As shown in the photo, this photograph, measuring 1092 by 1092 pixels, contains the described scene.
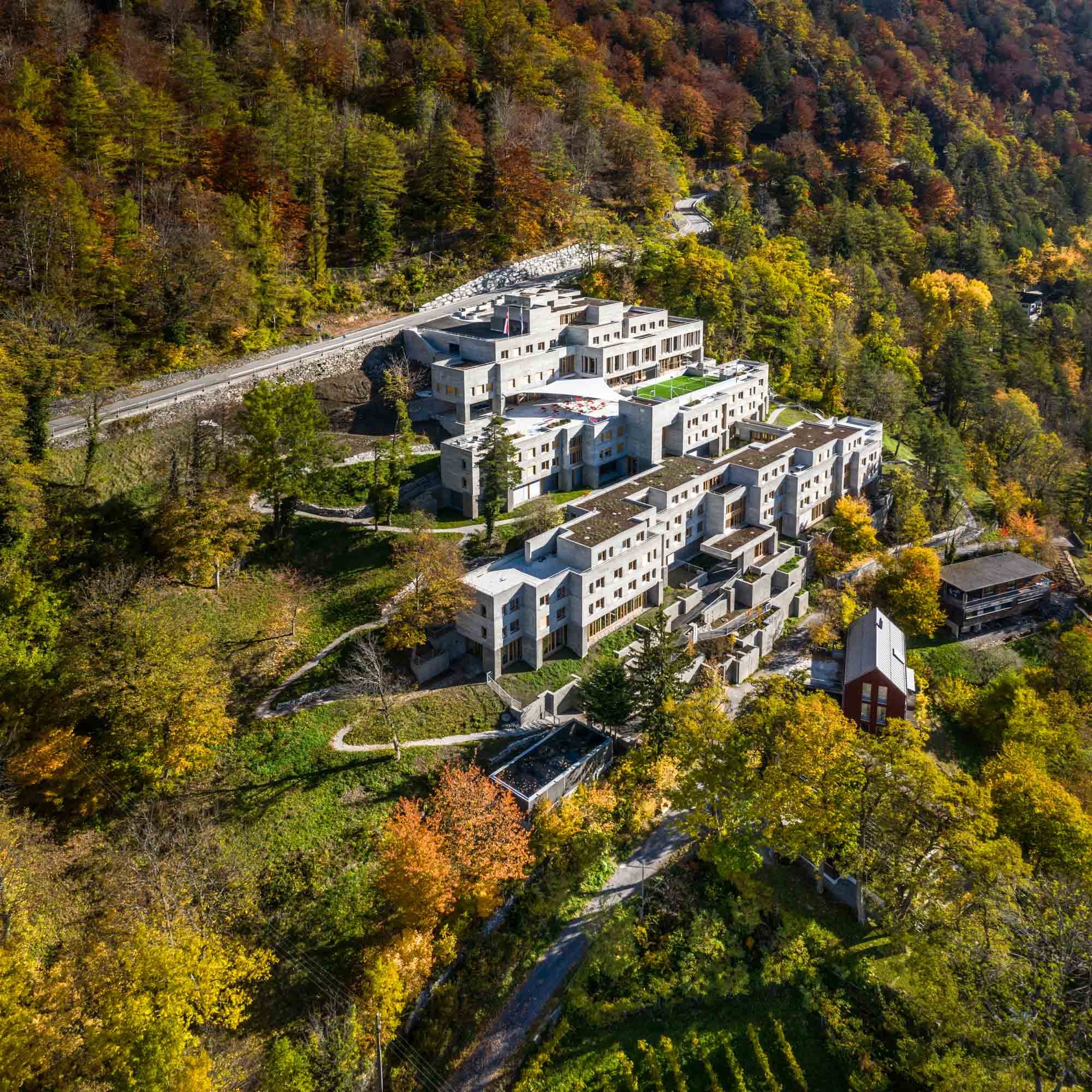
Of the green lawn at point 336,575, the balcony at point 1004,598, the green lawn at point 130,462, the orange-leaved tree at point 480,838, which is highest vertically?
the green lawn at point 130,462

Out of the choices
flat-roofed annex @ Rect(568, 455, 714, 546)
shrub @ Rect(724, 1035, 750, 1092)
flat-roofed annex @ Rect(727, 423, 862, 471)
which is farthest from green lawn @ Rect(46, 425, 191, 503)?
shrub @ Rect(724, 1035, 750, 1092)

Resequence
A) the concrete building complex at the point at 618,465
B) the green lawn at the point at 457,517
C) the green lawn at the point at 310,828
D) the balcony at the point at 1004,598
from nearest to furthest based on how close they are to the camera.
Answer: the green lawn at the point at 310,828 → the concrete building complex at the point at 618,465 → the green lawn at the point at 457,517 → the balcony at the point at 1004,598

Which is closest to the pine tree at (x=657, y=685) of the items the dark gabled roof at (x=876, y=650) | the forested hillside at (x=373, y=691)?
the forested hillside at (x=373, y=691)

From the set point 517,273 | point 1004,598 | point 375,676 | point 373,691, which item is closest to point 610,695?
point 375,676

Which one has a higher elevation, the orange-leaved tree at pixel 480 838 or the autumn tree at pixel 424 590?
the autumn tree at pixel 424 590

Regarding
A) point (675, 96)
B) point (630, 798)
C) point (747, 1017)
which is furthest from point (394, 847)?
point (675, 96)

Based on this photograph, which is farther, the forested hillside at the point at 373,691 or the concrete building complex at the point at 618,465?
the concrete building complex at the point at 618,465

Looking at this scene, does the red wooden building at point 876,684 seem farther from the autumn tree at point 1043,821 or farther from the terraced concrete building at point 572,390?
the terraced concrete building at point 572,390

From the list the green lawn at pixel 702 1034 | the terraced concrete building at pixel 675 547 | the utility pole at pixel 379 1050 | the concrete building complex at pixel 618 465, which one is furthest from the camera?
the concrete building complex at pixel 618 465
